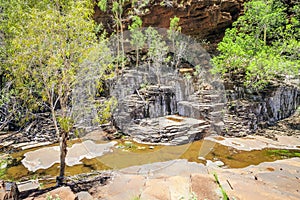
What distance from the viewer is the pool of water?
8.08 meters

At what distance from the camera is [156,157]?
9.27m

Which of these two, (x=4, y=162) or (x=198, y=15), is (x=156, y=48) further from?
(x=4, y=162)

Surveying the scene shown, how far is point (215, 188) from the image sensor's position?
4.42 meters

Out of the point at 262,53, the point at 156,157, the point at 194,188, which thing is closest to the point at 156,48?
the point at 262,53

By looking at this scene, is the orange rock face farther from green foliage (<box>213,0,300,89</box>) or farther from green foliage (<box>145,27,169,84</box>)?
green foliage (<box>213,0,300,89</box>)

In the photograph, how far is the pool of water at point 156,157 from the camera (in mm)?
8078

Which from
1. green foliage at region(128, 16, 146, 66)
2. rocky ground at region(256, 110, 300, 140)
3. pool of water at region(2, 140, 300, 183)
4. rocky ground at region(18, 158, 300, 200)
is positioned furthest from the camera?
green foliage at region(128, 16, 146, 66)

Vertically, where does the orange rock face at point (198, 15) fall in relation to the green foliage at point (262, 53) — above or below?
above

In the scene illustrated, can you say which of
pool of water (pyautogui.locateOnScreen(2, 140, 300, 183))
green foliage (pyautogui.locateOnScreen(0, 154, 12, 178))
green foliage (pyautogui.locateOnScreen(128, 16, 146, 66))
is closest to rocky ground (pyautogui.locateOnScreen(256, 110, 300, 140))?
pool of water (pyautogui.locateOnScreen(2, 140, 300, 183))

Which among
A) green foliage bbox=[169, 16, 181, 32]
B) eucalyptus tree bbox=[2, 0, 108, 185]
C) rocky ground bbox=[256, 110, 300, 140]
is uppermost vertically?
green foliage bbox=[169, 16, 181, 32]

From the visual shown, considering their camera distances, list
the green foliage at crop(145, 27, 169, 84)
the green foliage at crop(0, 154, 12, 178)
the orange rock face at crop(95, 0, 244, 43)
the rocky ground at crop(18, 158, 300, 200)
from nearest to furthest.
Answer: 1. the rocky ground at crop(18, 158, 300, 200)
2. the green foliage at crop(0, 154, 12, 178)
3. the orange rock face at crop(95, 0, 244, 43)
4. the green foliage at crop(145, 27, 169, 84)

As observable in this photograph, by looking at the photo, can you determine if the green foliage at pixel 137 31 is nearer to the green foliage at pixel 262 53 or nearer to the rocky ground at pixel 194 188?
the green foliage at pixel 262 53

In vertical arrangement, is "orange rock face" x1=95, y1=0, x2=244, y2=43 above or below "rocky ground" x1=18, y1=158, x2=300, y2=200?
above

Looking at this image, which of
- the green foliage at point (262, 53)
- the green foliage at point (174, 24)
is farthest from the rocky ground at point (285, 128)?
the green foliage at point (174, 24)
